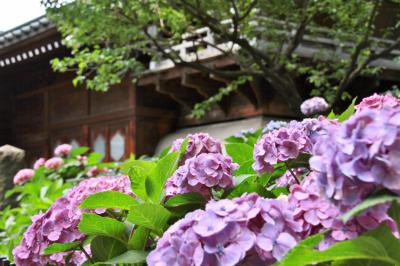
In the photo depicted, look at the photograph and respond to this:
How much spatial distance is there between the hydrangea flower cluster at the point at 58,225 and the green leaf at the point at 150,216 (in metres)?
0.26

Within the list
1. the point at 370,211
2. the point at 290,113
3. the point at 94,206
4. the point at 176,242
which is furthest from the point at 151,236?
the point at 290,113

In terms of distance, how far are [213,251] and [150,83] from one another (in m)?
7.53

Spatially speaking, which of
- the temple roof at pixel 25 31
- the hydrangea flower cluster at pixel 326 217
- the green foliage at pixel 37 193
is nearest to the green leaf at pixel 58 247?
the hydrangea flower cluster at pixel 326 217

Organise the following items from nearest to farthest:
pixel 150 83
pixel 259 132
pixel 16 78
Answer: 1. pixel 259 132
2. pixel 150 83
3. pixel 16 78

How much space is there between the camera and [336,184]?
84 cm

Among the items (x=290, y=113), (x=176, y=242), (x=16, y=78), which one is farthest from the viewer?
(x=16, y=78)

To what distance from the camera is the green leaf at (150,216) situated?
132cm

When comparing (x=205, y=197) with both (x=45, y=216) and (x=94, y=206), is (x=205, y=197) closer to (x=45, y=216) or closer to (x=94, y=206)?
(x=94, y=206)

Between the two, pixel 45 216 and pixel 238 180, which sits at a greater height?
pixel 238 180

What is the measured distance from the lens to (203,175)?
136 centimetres

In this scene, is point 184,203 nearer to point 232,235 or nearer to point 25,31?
point 232,235

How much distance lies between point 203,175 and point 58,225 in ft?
1.64

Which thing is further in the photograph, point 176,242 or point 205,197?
point 205,197

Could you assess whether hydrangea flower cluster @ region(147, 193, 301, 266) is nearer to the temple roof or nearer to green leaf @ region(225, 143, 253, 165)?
green leaf @ region(225, 143, 253, 165)
